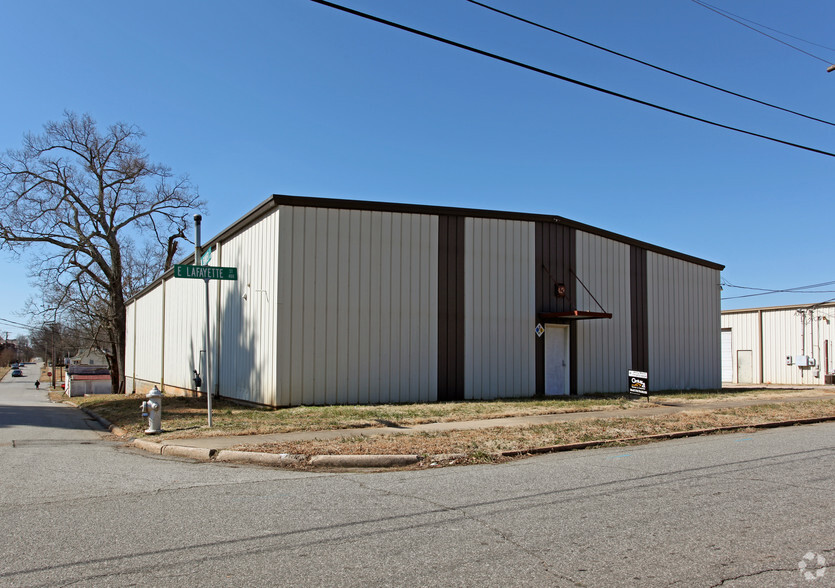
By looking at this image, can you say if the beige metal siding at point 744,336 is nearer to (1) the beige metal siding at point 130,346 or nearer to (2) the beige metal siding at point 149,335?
(2) the beige metal siding at point 149,335

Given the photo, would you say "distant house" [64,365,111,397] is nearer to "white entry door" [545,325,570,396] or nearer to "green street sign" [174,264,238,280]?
"white entry door" [545,325,570,396]

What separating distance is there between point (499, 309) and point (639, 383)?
4.66 m

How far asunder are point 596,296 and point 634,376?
433cm

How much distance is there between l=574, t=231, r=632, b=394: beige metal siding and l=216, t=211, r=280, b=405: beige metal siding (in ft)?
34.9

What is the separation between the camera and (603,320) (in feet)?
74.8

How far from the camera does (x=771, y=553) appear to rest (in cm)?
518

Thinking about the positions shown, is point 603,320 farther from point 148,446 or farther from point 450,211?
point 148,446

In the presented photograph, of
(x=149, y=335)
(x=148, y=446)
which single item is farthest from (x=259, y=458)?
(x=149, y=335)

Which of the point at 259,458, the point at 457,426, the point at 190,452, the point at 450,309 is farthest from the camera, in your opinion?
the point at 450,309

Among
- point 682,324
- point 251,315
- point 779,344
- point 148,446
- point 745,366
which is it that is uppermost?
point 251,315

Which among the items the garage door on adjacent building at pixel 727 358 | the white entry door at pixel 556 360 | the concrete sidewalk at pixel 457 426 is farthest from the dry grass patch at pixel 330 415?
the garage door on adjacent building at pixel 727 358

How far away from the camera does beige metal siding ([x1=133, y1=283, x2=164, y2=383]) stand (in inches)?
1296

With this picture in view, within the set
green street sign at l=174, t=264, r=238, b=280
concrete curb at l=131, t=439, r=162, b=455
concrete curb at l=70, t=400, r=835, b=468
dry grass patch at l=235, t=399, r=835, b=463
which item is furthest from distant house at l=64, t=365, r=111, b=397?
dry grass patch at l=235, t=399, r=835, b=463

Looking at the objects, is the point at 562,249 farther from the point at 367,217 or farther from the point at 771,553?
the point at 771,553
